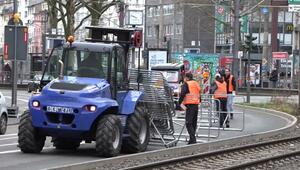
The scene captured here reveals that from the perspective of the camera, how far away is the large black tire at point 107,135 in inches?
635

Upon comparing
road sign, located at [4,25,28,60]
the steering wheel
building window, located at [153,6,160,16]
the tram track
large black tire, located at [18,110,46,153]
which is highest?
building window, located at [153,6,160,16]

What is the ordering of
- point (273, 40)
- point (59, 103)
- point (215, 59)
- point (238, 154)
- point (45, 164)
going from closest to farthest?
point (45, 164), point (59, 103), point (238, 154), point (215, 59), point (273, 40)

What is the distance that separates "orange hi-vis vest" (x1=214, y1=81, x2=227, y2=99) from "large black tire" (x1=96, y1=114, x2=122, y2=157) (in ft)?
32.5

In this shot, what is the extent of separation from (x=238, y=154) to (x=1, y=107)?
8.06 m

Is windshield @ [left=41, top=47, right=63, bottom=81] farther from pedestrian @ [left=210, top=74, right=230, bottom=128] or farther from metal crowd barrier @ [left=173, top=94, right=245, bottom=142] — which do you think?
pedestrian @ [left=210, top=74, right=230, bottom=128]

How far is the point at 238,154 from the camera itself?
1781cm

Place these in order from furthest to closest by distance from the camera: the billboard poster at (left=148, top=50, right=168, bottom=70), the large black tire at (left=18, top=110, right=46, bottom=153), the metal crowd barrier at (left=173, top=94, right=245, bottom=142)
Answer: the billboard poster at (left=148, top=50, right=168, bottom=70) < the metal crowd barrier at (left=173, top=94, right=245, bottom=142) < the large black tire at (left=18, top=110, right=46, bottom=153)

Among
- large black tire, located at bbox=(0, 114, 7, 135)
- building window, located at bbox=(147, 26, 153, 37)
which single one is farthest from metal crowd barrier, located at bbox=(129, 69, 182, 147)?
building window, located at bbox=(147, 26, 153, 37)

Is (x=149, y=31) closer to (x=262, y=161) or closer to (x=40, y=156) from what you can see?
(x=40, y=156)

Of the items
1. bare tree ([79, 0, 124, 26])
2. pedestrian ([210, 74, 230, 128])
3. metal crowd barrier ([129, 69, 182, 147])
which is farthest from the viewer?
bare tree ([79, 0, 124, 26])

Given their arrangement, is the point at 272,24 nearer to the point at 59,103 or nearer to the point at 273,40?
the point at 273,40

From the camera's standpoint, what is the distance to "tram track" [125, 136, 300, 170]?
15023mm

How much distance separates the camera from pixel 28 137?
16.6 meters

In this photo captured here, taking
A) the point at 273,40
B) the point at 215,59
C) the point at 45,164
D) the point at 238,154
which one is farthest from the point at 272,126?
the point at 273,40
